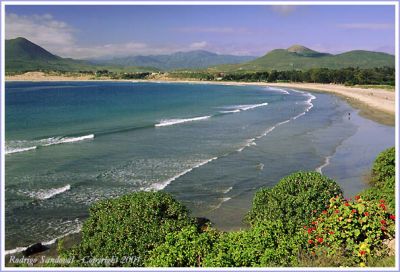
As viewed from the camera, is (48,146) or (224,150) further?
(48,146)

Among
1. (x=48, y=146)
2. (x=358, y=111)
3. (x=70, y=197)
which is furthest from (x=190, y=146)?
(x=358, y=111)

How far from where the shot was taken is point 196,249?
27.8ft

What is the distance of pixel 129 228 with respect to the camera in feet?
32.9

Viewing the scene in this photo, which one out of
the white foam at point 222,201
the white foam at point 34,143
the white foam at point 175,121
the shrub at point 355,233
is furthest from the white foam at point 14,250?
the white foam at point 175,121

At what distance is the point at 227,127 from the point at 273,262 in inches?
1531

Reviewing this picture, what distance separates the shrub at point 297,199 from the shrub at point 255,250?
249 centimetres

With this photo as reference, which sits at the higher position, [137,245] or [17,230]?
[137,245]

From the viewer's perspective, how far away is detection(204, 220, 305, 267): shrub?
8.07 m

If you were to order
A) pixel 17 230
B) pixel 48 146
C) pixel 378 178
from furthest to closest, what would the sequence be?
1. pixel 48 146
2. pixel 378 178
3. pixel 17 230

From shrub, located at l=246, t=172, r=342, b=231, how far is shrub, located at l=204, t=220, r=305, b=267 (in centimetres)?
249

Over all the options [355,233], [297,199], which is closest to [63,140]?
[297,199]

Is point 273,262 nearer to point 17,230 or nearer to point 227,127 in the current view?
point 17,230

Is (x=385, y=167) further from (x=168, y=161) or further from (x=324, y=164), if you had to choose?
(x=168, y=161)

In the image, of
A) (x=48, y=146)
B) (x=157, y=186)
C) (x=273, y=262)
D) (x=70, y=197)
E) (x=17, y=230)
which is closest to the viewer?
(x=273, y=262)
